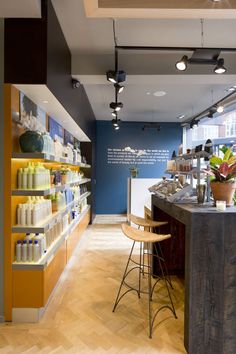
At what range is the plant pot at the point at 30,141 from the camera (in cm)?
240

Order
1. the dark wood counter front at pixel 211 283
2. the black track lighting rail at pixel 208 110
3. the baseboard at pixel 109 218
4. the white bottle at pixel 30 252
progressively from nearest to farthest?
1. the dark wood counter front at pixel 211 283
2. the white bottle at pixel 30 252
3. the black track lighting rail at pixel 208 110
4. the baseboard at pixel 109 218

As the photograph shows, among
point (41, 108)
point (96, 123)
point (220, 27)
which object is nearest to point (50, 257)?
point (41, 108)

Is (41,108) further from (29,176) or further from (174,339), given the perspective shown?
(174,339)

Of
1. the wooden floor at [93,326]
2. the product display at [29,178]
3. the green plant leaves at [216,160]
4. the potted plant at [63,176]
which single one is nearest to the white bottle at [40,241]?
the product display at [29,178]

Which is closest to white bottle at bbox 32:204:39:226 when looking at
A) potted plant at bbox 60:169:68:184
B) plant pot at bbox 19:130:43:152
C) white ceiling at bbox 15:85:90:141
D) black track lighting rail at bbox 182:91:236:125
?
plant pot at bbox 19:130:43:152

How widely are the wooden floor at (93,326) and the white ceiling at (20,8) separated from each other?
2841 mm

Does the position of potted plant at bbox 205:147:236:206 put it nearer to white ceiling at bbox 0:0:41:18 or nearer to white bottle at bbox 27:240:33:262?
white bottle at bbox 27:240:33:262

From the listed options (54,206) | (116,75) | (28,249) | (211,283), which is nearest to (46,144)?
(54,206)

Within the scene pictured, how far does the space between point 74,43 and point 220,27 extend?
1.83 m

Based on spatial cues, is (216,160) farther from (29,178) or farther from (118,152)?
(118,152)

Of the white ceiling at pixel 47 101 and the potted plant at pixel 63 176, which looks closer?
the white ceiling at pixel 47 101

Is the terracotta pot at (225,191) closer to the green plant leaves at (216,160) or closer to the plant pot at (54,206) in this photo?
the green plant leaves at (216,160)

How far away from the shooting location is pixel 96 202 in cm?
824

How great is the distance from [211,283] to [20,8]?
2749mm
